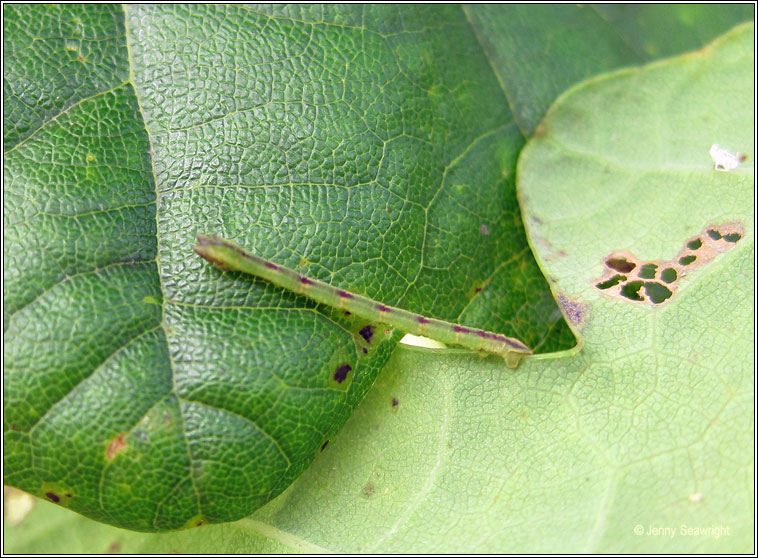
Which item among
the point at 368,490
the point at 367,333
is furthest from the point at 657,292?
the point at 368,490

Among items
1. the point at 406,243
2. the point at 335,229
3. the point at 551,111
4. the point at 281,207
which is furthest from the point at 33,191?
the point at 551,111

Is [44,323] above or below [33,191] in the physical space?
below

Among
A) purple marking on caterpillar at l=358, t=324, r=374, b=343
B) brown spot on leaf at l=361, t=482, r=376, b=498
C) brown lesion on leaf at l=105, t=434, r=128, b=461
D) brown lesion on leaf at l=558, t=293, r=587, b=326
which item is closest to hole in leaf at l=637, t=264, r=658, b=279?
brown lesion on leaf at l=558, t=293, r=587, b=326

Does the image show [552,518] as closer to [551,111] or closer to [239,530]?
[239,530]

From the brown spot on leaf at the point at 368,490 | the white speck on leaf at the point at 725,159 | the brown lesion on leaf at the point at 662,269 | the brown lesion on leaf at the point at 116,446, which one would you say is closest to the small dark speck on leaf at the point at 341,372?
the brown spot on leaf at the point at 368,490

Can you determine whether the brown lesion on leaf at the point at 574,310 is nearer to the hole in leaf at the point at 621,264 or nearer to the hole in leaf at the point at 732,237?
the hole in leaf at the point at 621,264
